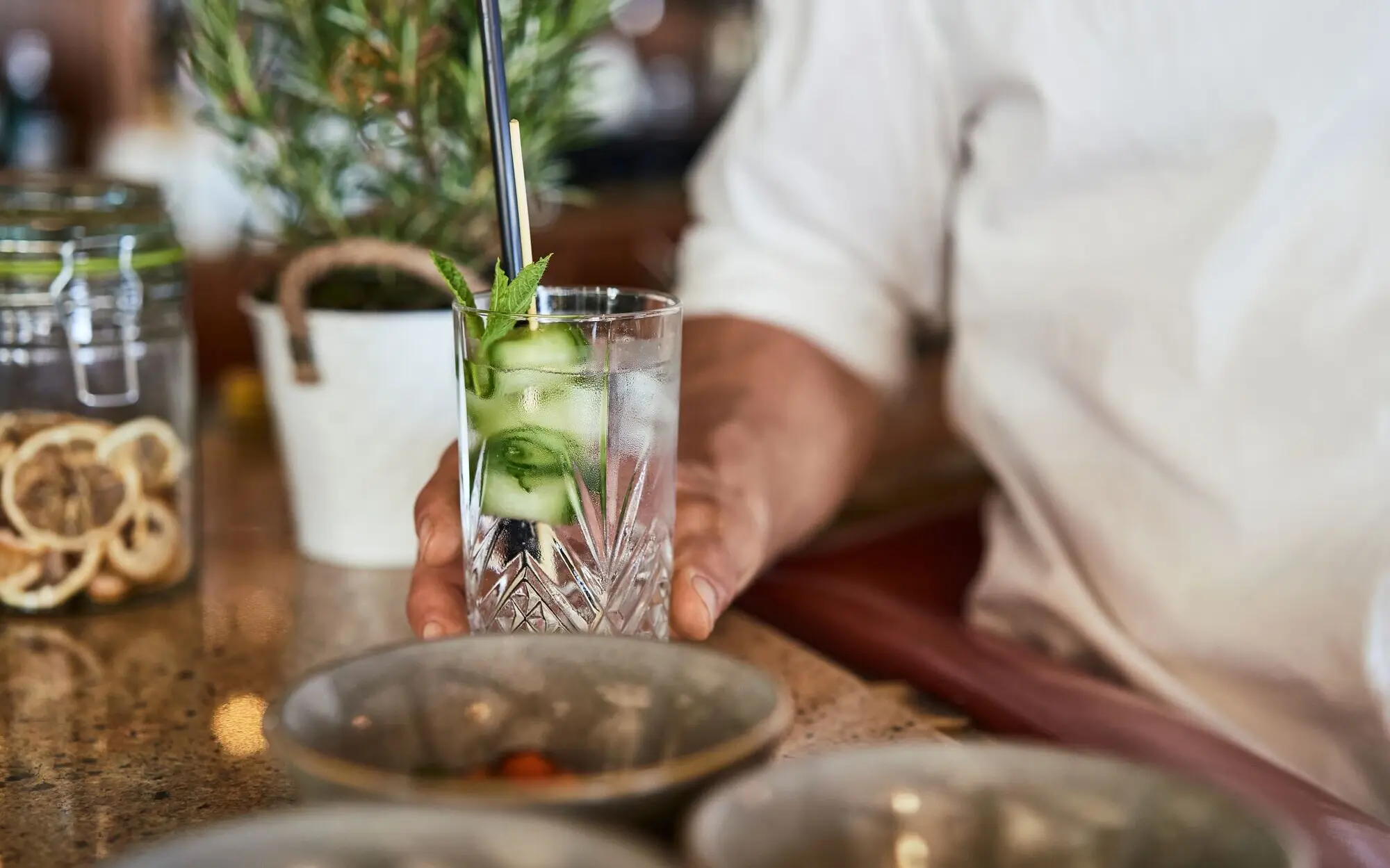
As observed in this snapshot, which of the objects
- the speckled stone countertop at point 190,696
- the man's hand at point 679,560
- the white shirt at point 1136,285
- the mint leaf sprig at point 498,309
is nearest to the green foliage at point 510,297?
the mint leaf sprig at point 498,309

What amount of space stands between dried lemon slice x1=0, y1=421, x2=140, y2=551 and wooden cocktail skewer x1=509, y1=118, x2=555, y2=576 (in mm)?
330

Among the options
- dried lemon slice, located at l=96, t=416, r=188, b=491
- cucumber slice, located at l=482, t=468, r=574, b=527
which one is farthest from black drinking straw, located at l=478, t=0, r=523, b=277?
dried lemon slice, located at l=96, t=416, r=188, b=491

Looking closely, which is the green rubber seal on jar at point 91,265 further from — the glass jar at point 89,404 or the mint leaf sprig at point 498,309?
the mint leaf sprig at point 498,309

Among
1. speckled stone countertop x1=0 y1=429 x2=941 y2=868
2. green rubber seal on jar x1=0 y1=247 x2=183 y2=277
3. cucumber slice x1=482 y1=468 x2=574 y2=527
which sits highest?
green rubber seal on jar x1=0 y1=247 x2=183 y2=277

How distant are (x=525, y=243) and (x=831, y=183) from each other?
471mm

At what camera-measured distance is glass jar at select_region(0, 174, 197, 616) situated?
818 mm

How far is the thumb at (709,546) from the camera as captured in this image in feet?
2.23

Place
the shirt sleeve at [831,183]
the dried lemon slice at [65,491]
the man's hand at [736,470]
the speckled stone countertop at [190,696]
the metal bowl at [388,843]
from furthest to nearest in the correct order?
the shirt sleeve at [831,183] → the dried lemon slice at [65,491] → the man's hand at [736,470] → the speckled stone countertop at [190,696] → the metal bowl at [388,843]

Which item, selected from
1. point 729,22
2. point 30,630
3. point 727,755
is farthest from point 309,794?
point 729,22

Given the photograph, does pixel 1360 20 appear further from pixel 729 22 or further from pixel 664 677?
pixel 729 22

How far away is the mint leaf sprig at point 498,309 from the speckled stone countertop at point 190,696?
0.67 feet

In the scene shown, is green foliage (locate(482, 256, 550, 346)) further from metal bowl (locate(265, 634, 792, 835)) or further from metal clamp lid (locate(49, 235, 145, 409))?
metal clamp lid (locate(49, 235, 145, 409))

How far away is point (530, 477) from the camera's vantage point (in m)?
0.62

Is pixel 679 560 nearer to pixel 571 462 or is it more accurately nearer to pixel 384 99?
pixel 571 462
